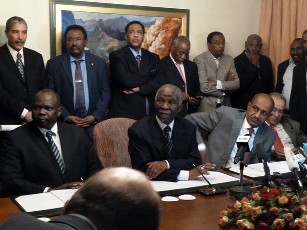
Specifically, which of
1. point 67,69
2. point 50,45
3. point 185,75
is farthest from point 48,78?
point 185,75

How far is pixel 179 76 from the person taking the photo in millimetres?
4914

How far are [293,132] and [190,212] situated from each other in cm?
235

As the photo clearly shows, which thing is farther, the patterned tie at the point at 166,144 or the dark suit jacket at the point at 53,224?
the patterned tie at the point at 166,144

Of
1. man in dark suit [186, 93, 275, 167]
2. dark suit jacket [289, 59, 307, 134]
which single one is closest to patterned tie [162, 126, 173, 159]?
man in dark suit [186, 93, 275, 167]

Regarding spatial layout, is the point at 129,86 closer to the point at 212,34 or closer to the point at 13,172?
the point at 212,34

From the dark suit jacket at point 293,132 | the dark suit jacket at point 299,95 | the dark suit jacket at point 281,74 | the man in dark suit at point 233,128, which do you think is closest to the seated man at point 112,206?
the man in dark suit at point 233,128

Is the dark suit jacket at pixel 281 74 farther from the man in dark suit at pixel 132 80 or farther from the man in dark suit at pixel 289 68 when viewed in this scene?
the man in dark suit at pixel 132 80

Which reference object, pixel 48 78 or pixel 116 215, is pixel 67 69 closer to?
pixel 48 78

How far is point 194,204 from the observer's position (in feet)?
8.15

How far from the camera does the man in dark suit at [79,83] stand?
4.40 metres

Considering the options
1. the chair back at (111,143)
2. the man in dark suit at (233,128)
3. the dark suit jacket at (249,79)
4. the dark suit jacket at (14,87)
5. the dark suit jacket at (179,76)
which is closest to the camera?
the chair back at (111,143)

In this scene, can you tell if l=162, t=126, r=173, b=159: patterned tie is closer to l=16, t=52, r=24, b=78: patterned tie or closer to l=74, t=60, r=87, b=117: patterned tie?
l=74, t=60, r=87, b=117: patterned tie

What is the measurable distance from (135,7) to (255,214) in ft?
12.3

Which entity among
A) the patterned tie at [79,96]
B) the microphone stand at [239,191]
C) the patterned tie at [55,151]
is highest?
the patterned tie at [79,96]
